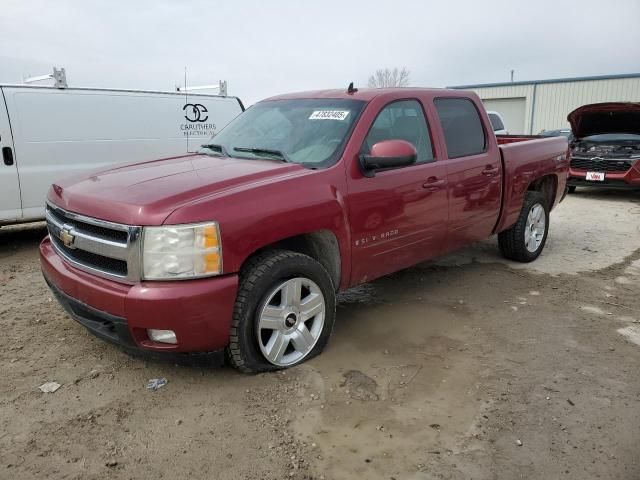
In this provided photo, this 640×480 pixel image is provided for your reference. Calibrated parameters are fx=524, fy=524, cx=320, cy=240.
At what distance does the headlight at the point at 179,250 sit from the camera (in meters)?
2.73

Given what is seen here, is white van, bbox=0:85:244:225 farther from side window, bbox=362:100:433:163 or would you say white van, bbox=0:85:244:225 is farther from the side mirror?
the side mirror

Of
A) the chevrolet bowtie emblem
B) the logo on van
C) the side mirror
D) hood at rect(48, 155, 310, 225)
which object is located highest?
the logo on van

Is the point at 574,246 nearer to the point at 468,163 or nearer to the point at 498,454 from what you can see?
the point at 468,163

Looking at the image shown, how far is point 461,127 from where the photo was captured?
464 centimetres

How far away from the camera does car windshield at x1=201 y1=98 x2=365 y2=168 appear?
12.0ft

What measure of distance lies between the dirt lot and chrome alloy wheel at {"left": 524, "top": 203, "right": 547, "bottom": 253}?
1145mm

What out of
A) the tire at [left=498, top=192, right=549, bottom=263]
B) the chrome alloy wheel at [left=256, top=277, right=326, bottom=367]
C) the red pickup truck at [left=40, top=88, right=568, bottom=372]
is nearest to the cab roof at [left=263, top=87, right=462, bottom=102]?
the red pickup truck at [left=40, top=88, right=568, bottom=372]

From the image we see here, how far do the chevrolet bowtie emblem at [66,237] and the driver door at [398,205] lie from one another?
5.67 feet

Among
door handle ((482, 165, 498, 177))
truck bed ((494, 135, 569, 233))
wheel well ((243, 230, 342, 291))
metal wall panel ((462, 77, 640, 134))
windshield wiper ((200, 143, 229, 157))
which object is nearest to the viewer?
wheel well ((243, 230, 342, 291))

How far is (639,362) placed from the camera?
350 cm

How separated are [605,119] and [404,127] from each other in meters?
8.25

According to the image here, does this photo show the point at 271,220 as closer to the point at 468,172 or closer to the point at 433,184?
the point at 433,184

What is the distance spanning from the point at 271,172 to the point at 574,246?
491cm

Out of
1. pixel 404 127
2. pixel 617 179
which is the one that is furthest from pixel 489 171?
pixel 617 179
